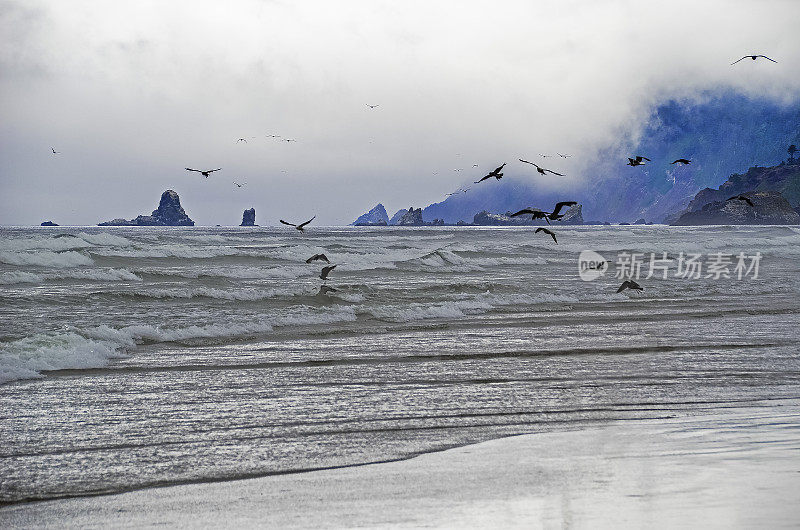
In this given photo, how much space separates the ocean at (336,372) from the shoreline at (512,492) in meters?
0.35

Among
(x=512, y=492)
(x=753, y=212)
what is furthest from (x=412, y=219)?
(x=512, y=492)

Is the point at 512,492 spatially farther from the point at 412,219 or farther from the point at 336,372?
the point at 412,219

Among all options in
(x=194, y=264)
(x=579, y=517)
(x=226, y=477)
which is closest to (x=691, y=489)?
(x=579, y=517)

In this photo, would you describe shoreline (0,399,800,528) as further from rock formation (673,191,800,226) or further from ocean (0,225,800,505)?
rock formation (673,191,800,226)

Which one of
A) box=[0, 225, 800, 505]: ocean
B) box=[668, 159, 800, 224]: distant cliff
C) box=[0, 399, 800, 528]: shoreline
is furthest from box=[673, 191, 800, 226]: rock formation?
box=[0, 399, 800, 528]: shoreline

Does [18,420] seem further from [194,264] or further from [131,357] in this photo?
[194,264]

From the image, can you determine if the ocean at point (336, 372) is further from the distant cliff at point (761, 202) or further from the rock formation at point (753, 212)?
the rock formation at point (753, 212)

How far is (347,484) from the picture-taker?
532 cm

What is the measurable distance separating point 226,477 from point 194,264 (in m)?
31.4

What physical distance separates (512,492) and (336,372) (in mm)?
4815

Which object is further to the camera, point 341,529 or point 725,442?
point 725,442

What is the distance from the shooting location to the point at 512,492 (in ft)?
16.6

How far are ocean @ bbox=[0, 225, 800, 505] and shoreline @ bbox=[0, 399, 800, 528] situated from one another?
13.8 inches

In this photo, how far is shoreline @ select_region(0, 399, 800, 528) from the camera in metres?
4.57
